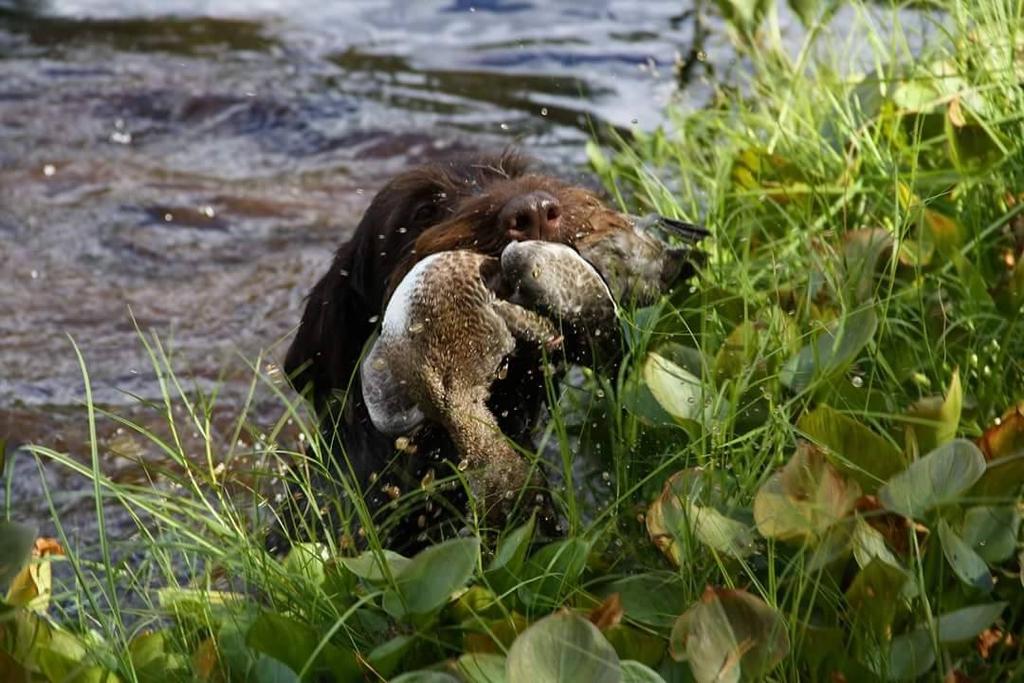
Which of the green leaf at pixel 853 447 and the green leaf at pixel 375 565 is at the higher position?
the green leaf at pixel 853 447

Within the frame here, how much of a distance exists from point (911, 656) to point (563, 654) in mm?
500

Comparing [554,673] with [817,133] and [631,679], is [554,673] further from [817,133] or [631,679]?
[817,133]

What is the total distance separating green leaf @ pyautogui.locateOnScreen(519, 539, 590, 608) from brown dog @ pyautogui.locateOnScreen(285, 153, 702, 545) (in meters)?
0.54

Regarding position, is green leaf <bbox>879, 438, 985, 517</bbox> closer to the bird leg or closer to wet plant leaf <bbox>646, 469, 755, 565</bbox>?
wet plant leaf <bbox>646, 469, 755, 565</bbox>

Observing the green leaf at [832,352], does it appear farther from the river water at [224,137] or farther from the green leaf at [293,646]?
the river water at [224,137]

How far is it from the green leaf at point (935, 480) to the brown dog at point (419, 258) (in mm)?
936

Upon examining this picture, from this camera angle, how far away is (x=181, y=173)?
24.0 feet

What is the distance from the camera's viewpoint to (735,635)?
1.95m

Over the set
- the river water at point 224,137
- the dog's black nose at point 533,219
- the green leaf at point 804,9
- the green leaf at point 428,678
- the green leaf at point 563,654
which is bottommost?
the river water at point 224,137

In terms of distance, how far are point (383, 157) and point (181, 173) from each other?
3.15 ft

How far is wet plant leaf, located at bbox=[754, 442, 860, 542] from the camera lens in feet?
6.99

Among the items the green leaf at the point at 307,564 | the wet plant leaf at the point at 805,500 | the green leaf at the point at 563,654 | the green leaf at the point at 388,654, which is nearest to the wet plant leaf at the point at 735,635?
the green leaf at the point at 563,654

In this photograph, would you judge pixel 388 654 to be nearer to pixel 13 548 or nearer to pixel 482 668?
pixel 482 668

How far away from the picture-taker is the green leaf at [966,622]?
2.02m
